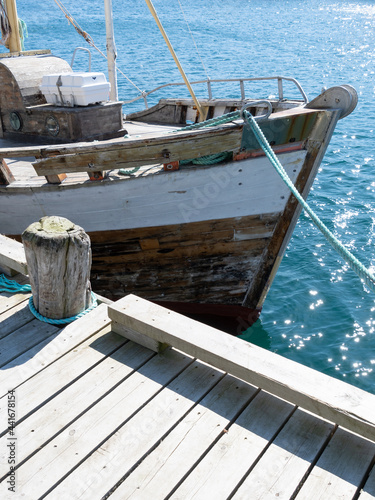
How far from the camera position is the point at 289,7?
75.7 meters

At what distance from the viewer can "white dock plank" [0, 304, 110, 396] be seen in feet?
12.7

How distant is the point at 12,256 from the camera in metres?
5.06

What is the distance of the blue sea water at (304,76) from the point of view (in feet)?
27.7

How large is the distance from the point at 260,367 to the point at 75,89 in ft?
19.3

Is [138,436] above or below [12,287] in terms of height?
above

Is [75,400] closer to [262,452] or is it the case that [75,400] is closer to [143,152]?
[262,452]

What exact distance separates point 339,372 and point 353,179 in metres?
8.32

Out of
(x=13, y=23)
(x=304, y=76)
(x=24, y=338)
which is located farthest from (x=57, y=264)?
(x=304, y=76)

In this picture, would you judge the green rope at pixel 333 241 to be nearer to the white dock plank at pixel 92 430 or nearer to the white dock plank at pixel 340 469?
the white dock plank at pixel 340 469

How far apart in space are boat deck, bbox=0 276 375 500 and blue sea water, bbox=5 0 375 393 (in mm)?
4239

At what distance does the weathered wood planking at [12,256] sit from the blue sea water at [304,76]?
4411 millimetres

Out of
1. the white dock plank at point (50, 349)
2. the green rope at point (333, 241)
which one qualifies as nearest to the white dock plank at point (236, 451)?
the green rope at point (333, 241)

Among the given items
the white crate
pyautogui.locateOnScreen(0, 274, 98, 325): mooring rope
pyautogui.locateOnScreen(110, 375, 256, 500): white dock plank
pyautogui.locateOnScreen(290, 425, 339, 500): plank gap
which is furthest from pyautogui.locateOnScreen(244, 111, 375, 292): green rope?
the white crate

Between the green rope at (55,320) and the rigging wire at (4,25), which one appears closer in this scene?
the green rope at (55,320)
